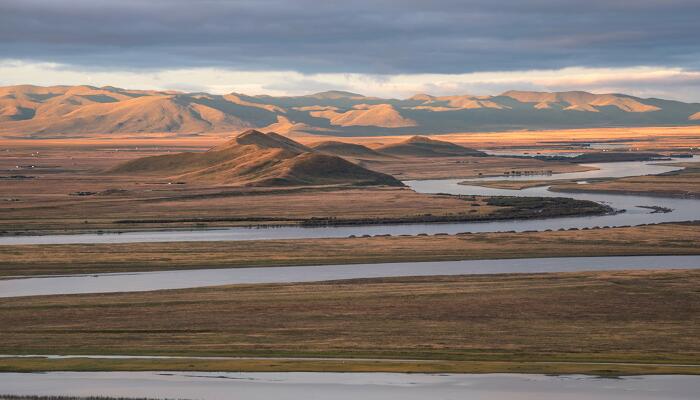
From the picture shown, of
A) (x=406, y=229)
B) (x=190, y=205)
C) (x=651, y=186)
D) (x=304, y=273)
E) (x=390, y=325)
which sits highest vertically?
(x=390, y=325)

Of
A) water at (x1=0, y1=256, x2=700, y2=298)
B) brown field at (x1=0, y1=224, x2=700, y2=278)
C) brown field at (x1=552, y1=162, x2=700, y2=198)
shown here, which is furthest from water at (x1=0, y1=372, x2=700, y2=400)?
brown field at (x1=552, y1=162, x2=700, y2=198)

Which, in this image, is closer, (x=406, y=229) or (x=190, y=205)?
(x=406, y=229)

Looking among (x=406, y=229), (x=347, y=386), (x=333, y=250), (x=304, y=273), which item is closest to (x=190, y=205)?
(x=406, y=229)

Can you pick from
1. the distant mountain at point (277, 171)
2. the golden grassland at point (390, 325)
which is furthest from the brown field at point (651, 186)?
the golden grassland at point (390, 325)

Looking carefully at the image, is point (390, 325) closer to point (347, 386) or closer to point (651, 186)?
point (347, 386)

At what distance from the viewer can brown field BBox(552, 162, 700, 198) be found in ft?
433

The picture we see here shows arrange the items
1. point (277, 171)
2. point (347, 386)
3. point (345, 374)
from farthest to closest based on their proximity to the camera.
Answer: point (277, 171)
point (345, 374)
point (347, 386)

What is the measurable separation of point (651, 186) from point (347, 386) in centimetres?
11045

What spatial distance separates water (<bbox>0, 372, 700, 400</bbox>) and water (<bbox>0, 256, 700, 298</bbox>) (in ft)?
70.4

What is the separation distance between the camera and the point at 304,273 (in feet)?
217

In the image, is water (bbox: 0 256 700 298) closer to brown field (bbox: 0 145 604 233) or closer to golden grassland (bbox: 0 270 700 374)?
golden grassland (bbox: 0 270 700 374)

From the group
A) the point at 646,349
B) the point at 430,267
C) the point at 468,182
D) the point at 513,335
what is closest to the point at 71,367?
the point at 513,335

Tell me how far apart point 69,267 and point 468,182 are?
102m

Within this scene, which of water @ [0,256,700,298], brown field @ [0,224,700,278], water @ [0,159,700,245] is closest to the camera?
water @ [0,256,700,298]
